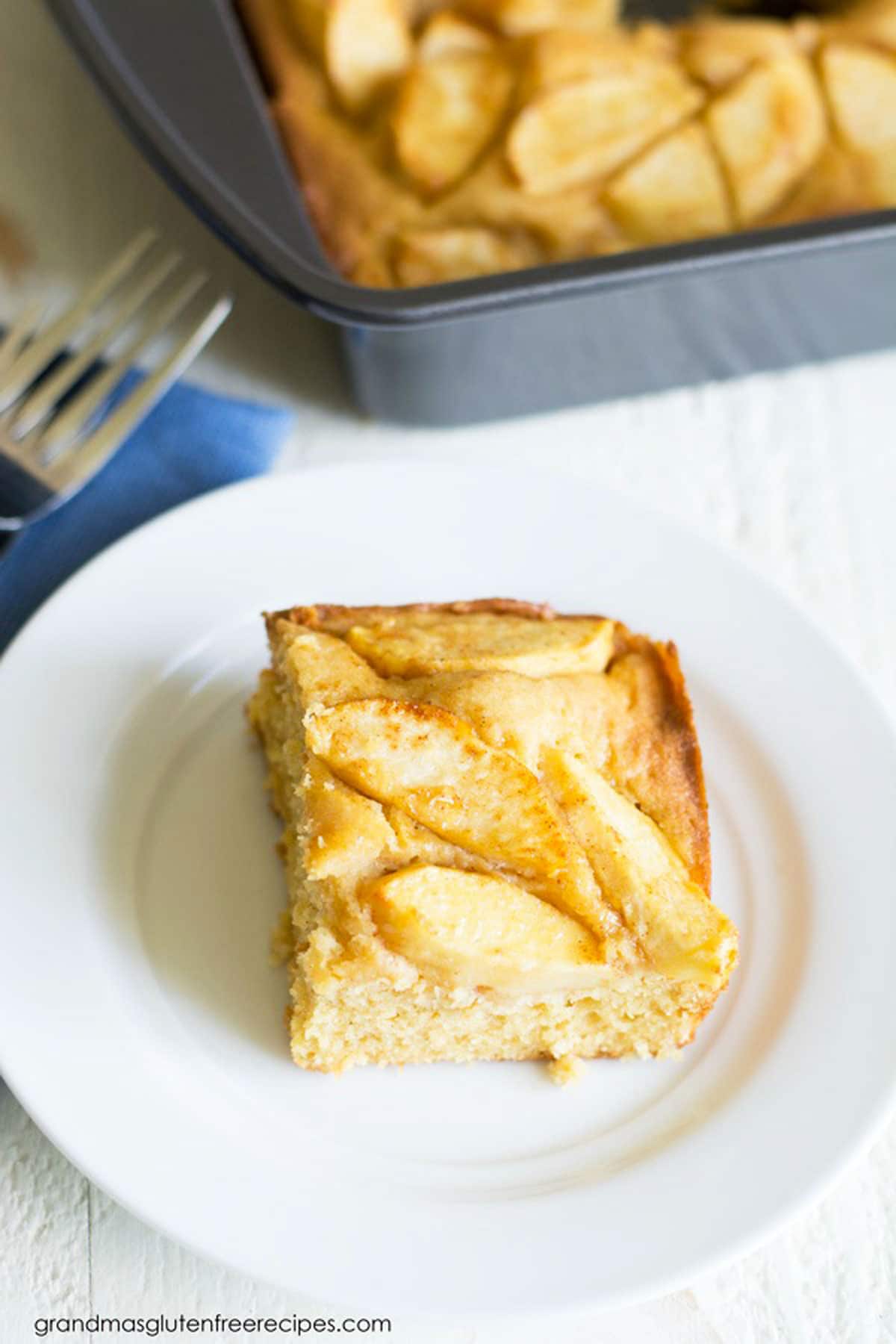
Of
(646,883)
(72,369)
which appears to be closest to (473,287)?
(72,369)

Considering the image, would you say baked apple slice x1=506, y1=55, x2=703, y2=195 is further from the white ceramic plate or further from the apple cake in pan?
the white ceramic plate

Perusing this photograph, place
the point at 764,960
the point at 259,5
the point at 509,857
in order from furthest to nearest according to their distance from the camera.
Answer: the point at 259,5
the point at 764,960
the point at 509,857

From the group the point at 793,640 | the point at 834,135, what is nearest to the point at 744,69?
the point at 834,135

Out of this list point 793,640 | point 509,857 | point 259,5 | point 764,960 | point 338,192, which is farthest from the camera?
point 259,5

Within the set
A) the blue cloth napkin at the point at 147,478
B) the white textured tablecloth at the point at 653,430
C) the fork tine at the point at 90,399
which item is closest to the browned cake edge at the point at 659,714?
the white textured tablecloth at the point at 653,430

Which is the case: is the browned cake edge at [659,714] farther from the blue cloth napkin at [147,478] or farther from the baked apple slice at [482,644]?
the blue cloth napkin at [147,478]

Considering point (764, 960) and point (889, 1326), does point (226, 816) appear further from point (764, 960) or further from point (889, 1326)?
point (889, 1326)
